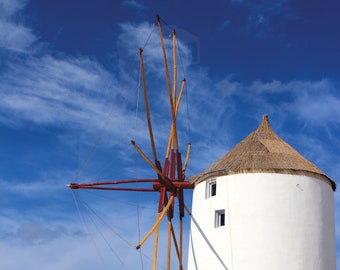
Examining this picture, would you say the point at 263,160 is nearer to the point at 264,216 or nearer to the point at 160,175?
the point at 264,216

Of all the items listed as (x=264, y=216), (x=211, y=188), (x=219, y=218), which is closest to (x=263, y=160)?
(x=264, y=216)

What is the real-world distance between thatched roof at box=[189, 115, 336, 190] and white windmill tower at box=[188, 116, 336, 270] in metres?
0.04

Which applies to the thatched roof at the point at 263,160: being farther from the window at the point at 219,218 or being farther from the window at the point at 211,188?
the window at the point at 219,218

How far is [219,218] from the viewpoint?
2436 centimetres

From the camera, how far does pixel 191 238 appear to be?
25531 mm

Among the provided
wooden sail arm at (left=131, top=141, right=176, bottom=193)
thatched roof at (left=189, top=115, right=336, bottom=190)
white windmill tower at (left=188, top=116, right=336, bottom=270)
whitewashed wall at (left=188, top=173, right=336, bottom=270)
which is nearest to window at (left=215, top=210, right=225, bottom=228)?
white windmill tower at (left=188, top=116, right=336, bottom=270)

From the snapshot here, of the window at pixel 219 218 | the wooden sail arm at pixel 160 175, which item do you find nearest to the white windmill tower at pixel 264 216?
the window at pixel 219 218

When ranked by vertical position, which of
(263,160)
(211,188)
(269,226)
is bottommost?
(269,226)

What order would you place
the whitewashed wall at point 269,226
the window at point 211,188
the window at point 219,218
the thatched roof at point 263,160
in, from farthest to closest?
the window at point 211,188
the window at point 219,218
the thatched roof at point 263,160
the whitewashed wall at point 269,226

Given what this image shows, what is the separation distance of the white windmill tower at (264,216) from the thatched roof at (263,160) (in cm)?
4

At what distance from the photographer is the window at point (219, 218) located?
2409 centimetres

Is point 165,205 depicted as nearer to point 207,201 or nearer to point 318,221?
point 207,201

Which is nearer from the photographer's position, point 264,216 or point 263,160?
point 264,216

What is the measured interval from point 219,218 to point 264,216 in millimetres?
2204
